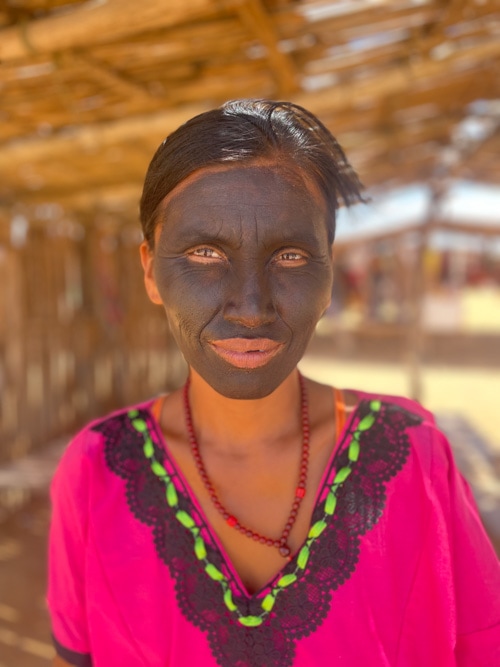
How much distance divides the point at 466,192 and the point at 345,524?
27.0 feet

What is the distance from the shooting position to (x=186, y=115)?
2.45 metres

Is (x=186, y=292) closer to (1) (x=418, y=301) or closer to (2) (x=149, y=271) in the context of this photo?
(2) (x=149, y=271)

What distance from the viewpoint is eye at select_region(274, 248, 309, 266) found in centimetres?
100

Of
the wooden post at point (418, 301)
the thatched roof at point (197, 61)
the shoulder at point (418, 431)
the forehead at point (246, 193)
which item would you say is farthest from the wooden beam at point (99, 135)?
the wooden post at point (418, 301)

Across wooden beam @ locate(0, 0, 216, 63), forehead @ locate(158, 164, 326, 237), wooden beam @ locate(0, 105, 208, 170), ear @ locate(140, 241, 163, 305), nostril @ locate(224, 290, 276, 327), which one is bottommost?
nostril @ locate(224, 290, 276, 327)

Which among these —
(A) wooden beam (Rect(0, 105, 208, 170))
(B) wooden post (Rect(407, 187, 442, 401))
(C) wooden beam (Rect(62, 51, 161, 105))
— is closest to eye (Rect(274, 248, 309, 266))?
(C) wooden beam (Rect(62, 51, 161, 105))

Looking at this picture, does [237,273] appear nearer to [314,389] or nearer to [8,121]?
[314,389]

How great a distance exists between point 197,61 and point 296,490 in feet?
5.85

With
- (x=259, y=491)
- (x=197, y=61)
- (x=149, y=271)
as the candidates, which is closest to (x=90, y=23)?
(x=197, y=61)

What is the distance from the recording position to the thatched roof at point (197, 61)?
5.65 feet

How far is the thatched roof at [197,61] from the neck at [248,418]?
992 millimetres

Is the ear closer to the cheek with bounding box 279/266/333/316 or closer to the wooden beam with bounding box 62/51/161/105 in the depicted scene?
the cheek with bounding box 279/266/333/316

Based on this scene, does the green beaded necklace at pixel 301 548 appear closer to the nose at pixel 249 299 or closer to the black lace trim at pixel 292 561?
the black lace trim at pixel 292 561

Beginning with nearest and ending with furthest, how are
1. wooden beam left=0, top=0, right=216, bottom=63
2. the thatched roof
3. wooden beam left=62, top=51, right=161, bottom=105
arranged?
wooden beam left=0, top=0, right=216, bottom=63
the thatched roof
wooden beam left=62, top=51, right=161, bottom=105
